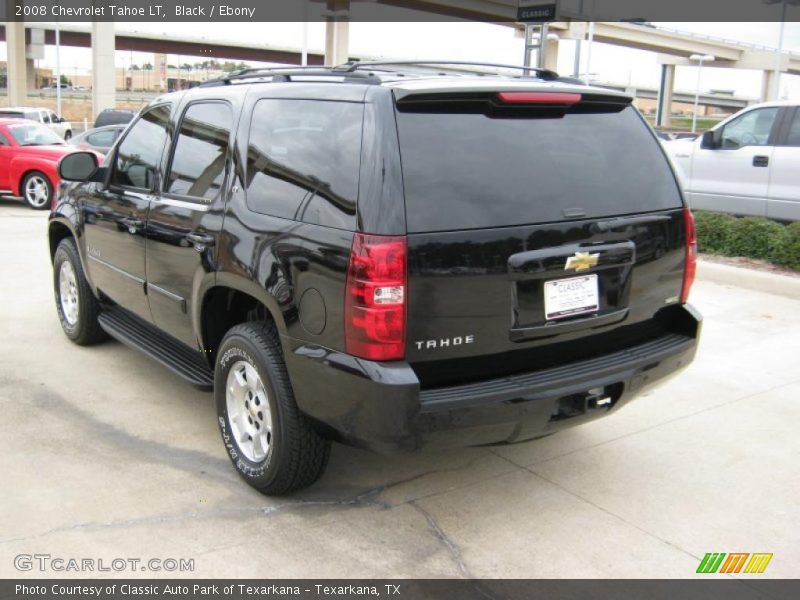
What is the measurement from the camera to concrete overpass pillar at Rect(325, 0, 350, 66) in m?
45.6

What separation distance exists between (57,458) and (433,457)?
199 centimetres

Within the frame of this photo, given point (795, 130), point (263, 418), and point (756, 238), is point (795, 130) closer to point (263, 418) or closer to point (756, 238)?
point (756, 238)

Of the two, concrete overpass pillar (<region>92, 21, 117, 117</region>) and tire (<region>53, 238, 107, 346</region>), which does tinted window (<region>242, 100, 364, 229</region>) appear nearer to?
tire (<region>53, 238, 107, 346</region>)

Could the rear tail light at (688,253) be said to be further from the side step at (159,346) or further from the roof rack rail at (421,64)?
the side step at (159,346)

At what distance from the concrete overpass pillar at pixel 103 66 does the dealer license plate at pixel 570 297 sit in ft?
143

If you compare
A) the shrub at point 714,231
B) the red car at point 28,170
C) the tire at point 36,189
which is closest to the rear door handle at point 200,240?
the shrub at point 714,231

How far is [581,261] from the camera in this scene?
3.40 meters

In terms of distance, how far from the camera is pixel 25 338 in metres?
6.32

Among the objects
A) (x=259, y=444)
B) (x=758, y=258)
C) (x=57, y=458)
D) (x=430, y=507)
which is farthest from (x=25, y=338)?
(x=758, y=258)

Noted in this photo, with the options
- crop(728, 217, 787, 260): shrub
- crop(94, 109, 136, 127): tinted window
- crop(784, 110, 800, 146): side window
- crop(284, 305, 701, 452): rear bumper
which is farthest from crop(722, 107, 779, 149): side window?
crop(94, 109, 136, 127): tinted window

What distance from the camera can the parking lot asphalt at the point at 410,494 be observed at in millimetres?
3332

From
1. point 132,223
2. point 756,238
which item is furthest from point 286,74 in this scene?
point 756,238

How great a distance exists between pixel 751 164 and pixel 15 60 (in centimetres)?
5336

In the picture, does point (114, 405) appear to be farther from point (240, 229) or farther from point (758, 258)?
point (758, 258)
